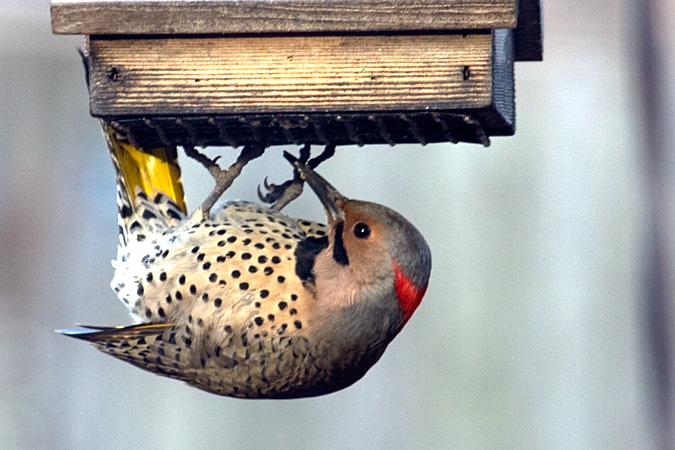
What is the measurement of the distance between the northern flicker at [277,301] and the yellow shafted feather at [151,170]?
11cm

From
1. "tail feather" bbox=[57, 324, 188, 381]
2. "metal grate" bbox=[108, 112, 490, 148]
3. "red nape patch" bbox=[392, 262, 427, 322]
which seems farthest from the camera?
"tail feather" bbox=[57, 324, 188, 381]

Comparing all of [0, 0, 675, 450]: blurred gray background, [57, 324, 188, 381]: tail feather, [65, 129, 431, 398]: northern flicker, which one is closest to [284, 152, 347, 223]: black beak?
[65, 129, 431, 398]: northern flicker

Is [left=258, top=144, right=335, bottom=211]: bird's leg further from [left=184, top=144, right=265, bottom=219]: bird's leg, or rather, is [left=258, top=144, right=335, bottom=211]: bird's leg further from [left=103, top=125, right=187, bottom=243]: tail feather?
[left=103, top=125, right=187, bottom=243]: tail feather

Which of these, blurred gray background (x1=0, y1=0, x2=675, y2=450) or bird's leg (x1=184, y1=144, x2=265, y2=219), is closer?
bird's leg (x1=184, y1=144, x2=265, y2=219)

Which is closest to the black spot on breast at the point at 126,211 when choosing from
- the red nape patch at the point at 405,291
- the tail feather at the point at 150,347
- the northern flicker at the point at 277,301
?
the northern flicker at the point at 277,301

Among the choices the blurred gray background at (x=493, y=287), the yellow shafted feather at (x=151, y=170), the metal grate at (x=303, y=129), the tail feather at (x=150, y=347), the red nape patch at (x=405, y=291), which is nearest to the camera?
the metal grate at (x=303, y=129)

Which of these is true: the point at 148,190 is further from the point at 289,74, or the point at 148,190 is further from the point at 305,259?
the point at 289,74

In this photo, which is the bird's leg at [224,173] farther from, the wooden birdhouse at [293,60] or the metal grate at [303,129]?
the wooden birdhouse at [293,60]

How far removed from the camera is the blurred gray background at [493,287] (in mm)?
4172

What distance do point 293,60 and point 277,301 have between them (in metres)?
0.60

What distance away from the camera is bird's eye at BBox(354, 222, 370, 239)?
107 inches

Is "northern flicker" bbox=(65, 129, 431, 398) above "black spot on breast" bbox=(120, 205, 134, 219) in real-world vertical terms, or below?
below

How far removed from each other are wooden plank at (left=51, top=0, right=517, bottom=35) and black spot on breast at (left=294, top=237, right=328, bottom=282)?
0.59m

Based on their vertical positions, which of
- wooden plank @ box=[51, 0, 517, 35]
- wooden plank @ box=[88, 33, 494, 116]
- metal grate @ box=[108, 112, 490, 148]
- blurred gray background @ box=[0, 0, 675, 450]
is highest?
wooden plank @ box=[51, 0, 517, 35]
